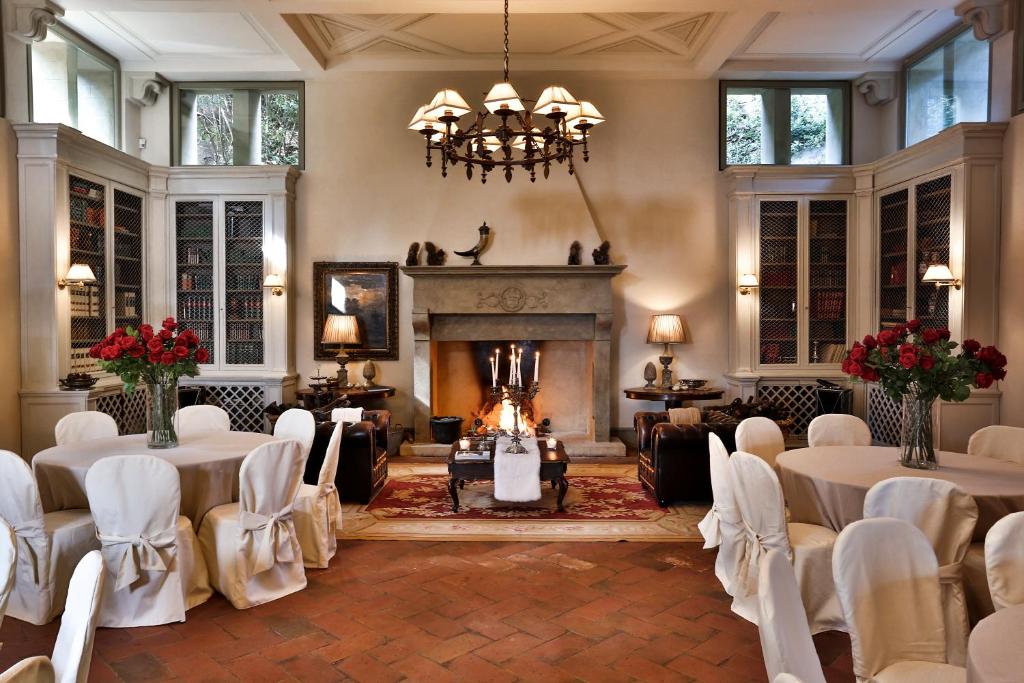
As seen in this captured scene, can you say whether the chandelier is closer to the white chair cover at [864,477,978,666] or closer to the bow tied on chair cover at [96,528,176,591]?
the bow tied on chair cover at [96,528,176,591]

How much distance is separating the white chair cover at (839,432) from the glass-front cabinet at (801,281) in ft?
11.6

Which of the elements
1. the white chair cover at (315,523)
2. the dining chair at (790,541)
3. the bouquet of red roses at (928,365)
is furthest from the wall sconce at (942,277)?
the white chair cover at (315,523)

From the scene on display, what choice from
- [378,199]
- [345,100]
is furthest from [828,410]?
[345,100]

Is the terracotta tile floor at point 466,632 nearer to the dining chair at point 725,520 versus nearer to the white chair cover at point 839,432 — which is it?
the dining chair at point 725,520

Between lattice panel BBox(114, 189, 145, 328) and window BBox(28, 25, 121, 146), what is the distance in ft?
2.55

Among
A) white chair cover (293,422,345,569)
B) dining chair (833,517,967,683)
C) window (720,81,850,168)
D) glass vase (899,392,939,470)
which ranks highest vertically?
window (720,81,850,168)

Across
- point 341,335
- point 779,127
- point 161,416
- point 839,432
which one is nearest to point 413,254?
point 341,335

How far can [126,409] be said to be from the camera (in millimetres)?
7180

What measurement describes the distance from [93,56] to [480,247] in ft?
14.4

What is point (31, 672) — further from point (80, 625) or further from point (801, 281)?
point (801, 281)

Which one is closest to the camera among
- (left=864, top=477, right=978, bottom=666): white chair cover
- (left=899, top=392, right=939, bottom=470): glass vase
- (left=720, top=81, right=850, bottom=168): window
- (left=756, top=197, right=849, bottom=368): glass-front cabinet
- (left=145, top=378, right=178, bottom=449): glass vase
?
(left=864, top=477, right=978, bottom=666): white chair cover

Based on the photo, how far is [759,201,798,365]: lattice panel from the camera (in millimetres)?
8203

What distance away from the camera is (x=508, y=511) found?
5602 millimetres

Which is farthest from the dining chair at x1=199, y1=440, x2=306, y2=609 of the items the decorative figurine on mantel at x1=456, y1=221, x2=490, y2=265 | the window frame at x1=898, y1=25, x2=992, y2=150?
the window frame at x1=898, y1=25, x2=992, y2=150
